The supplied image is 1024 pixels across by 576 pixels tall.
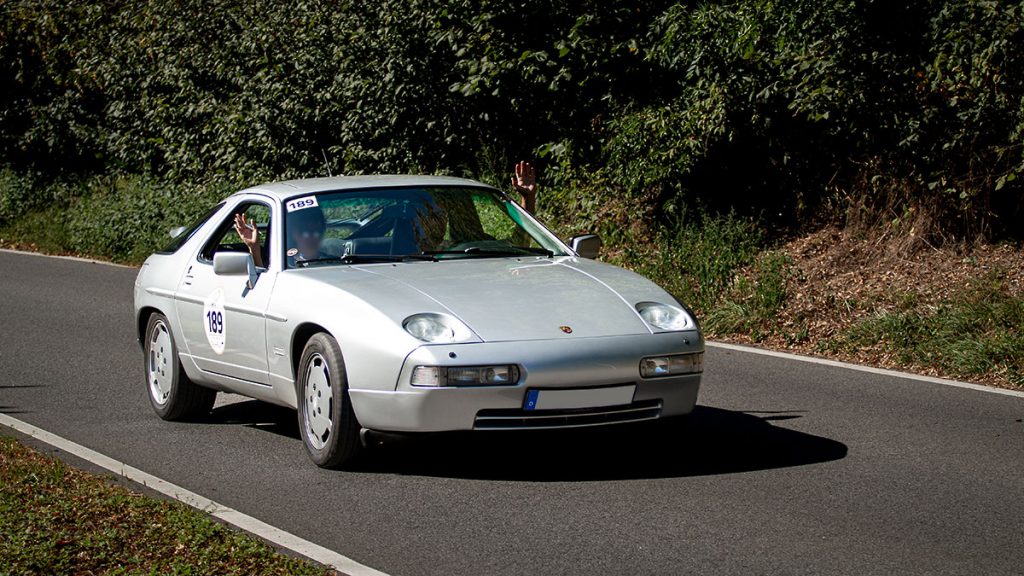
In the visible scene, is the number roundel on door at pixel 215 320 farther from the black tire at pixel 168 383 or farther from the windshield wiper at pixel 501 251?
the windshield wiper at pixel 501 251

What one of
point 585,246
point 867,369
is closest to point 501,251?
point 585,246

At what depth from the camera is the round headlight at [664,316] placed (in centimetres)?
726

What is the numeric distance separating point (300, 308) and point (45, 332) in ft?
22.1

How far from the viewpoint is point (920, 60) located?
532 inches

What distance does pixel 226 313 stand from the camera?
8227 millimetres

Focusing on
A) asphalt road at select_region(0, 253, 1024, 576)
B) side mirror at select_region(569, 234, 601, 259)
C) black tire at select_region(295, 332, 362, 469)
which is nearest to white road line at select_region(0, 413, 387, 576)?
asphalt road at select_region(0, 253, 1024, 576)

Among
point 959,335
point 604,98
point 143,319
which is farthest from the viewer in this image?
point 604,98

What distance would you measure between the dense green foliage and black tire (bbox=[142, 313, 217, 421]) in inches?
278

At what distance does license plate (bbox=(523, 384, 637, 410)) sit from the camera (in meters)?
6.79

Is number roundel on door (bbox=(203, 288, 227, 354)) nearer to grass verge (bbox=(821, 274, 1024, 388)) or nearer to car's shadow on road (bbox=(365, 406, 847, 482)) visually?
car's shadow on road (bbox=(365, 406, 847, 482))

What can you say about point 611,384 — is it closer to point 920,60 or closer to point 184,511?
point 184,511

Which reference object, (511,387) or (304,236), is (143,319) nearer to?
(304,236)

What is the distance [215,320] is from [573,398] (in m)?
2.55

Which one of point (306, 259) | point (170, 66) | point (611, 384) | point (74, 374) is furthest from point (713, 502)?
point (170, 66)
